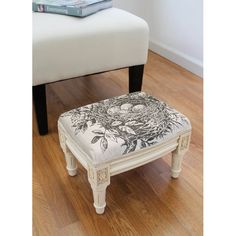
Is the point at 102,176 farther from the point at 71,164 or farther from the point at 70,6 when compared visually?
the point at 70,6

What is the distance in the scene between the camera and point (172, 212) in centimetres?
104

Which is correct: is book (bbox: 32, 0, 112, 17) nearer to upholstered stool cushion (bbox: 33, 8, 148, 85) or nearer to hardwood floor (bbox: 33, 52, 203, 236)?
upholstered stool cushion (bbox: 33, 8, 148, 85)

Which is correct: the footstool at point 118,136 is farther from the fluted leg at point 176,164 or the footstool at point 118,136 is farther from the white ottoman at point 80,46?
the white ottoman at point 80,46

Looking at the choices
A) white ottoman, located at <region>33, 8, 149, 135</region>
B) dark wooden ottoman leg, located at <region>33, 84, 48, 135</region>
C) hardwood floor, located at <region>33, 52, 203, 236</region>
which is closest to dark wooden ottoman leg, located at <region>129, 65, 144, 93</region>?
white ottoman, located at <region>33, 8, 149, 135</region>

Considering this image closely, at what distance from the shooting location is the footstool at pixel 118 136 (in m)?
0.92

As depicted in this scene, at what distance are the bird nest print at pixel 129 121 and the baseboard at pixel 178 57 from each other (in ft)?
3.33

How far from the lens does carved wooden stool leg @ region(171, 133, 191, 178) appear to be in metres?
1.06

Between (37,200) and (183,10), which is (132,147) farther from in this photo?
(183,10)

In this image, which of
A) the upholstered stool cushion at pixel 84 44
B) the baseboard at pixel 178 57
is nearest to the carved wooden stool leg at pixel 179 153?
the upholstered stool cushion at pixel 84 44

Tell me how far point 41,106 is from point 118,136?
0.57 meters

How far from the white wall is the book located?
715mm

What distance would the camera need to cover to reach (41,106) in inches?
54.1
